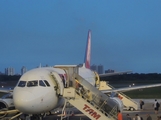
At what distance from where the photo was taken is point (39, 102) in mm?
20188

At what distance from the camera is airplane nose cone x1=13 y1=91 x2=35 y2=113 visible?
19309 mm

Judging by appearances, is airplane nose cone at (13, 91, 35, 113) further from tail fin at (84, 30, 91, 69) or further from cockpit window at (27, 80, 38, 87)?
tail fin at (84, 30, 91, 69)

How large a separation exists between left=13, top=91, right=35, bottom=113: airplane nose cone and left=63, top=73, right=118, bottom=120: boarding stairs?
1877 millimetres

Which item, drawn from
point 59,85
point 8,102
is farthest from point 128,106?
point 59,85

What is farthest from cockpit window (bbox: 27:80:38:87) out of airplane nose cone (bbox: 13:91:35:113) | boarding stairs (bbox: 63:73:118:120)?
boarding stairs (bbox: 63:73:118:120)

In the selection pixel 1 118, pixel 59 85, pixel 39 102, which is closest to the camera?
pixel 39 102

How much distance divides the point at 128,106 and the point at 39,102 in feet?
54.7

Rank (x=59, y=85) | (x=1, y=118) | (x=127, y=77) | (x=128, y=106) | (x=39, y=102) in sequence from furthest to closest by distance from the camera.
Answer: (x=127, y=77) → (x=128, y=106) → (x=1, y=118) → (x=59, y=85) → (x=39, y=102)

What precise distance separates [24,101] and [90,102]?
11.9ft

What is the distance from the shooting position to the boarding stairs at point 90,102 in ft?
66.2

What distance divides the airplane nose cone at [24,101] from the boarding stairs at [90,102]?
188 centimetres

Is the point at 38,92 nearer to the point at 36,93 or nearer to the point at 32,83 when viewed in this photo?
the point at 36,93

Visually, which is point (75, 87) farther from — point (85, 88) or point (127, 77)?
point (127, 77)

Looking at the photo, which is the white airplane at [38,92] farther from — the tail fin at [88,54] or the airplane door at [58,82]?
the tail fin at [88,54]
